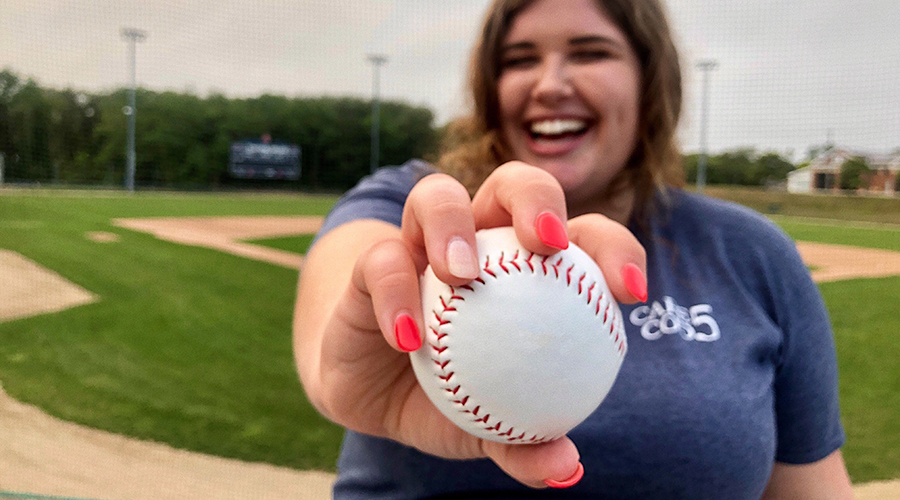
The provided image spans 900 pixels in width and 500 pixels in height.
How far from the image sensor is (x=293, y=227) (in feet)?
27.5

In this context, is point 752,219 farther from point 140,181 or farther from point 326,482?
point 140,181

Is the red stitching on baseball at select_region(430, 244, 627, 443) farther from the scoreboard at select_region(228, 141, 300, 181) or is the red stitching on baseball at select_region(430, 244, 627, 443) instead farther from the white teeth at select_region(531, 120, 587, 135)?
the scoreboard at select_region(228, 141, 300, 181)

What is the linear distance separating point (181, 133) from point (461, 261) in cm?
787

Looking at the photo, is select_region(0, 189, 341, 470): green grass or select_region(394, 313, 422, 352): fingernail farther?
select_region(0, 189, 341, 470): green grass

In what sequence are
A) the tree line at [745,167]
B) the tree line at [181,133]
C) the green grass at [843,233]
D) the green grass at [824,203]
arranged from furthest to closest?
the green grass at [843,233] → the tree line at [181,133] → the green grass at [824,203] → the tree line at [745,167]

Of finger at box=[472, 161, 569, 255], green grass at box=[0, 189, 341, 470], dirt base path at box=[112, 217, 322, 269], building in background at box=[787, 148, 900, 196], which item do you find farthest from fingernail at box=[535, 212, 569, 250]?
dirt base path at box=[112, 217, 322, 269]

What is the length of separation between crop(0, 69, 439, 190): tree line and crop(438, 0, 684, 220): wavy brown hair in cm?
419

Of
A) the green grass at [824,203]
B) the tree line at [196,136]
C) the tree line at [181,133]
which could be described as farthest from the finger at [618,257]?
the tree line at [181,133]

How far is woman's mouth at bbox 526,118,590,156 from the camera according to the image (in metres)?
0.80

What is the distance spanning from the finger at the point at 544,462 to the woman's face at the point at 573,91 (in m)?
0.45

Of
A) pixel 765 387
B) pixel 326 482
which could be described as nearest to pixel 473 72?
pixel 765 387

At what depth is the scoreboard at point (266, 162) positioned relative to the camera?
8.17m

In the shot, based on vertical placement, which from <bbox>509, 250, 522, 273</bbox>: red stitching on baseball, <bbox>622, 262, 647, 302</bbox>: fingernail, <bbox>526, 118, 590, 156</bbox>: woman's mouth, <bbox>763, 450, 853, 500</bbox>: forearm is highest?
<bbox>526, 118, 590, 156</bbox>: woman's mouth

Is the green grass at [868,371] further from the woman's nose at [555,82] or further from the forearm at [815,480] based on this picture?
the woman's nose at [555,82]
